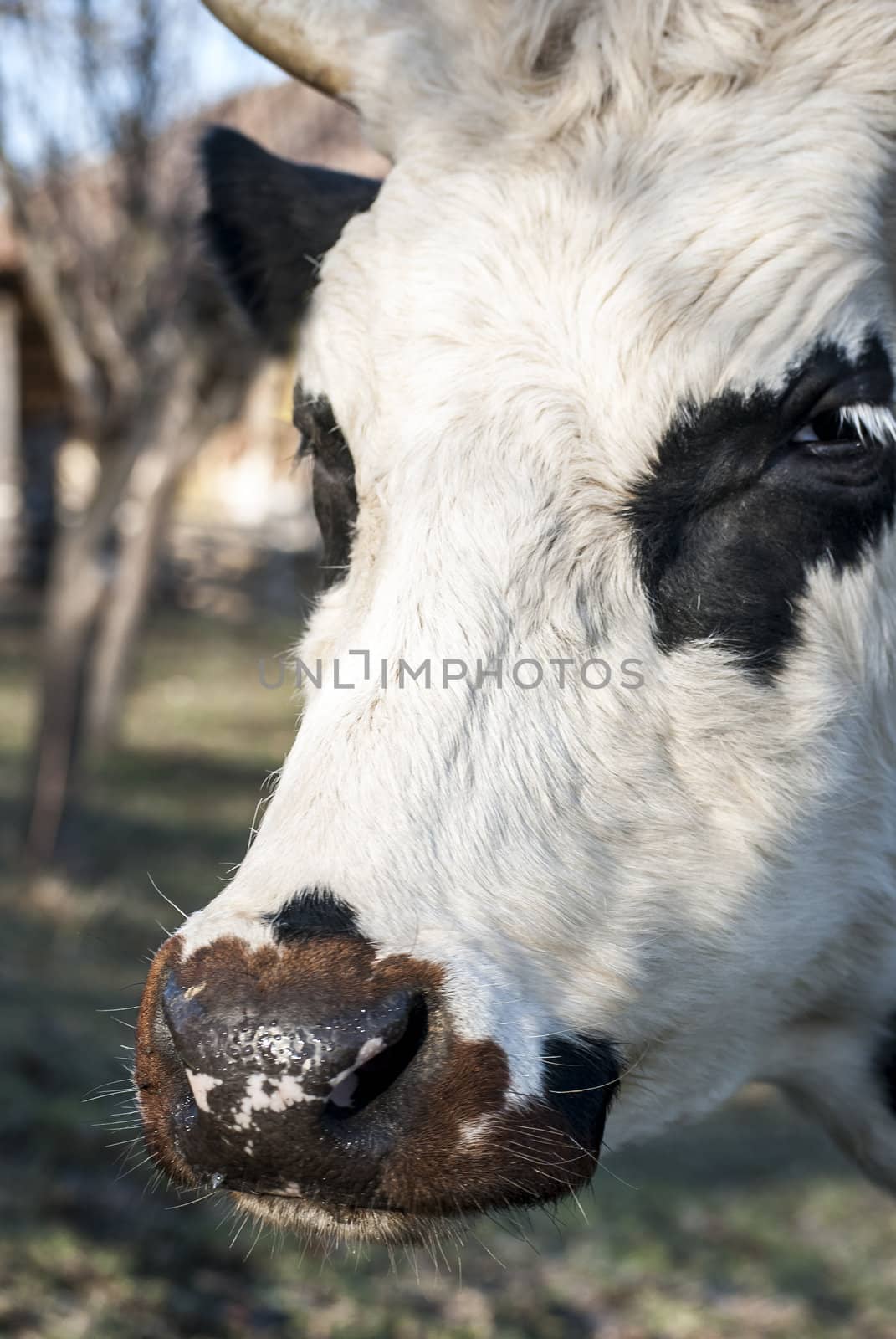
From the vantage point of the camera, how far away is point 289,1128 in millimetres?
1513

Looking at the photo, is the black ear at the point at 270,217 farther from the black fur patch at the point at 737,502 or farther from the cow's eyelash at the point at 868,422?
the cow's eyelash at the point at 868,422

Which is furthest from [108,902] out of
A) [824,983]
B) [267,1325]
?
[824,983]

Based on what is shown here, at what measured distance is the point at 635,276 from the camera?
1.85 metres

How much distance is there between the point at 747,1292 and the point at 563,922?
3430mm

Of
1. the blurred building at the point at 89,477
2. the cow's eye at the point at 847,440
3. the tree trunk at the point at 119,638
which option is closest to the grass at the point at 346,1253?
the cow's eye at the point at 847,440

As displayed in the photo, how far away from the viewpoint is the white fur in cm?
169

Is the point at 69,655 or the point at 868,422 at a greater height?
the point at 868,422

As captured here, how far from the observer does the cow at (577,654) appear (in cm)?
157

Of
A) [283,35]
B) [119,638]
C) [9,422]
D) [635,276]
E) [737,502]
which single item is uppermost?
[9,422]

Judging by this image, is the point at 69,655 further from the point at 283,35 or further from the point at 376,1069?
the point at 376,1069

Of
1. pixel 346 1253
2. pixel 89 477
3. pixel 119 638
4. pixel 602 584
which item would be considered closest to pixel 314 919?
pixel 602 584

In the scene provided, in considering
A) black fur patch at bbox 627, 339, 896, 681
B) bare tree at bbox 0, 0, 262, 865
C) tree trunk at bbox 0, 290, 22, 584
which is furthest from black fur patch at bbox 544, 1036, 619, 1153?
tree trunk at bbox 0, 290, 22, 584

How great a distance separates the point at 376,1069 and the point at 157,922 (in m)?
1.87

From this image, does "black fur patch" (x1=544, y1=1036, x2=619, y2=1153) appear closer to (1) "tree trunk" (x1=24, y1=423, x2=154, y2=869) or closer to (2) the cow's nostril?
(2) the cow's nostril
